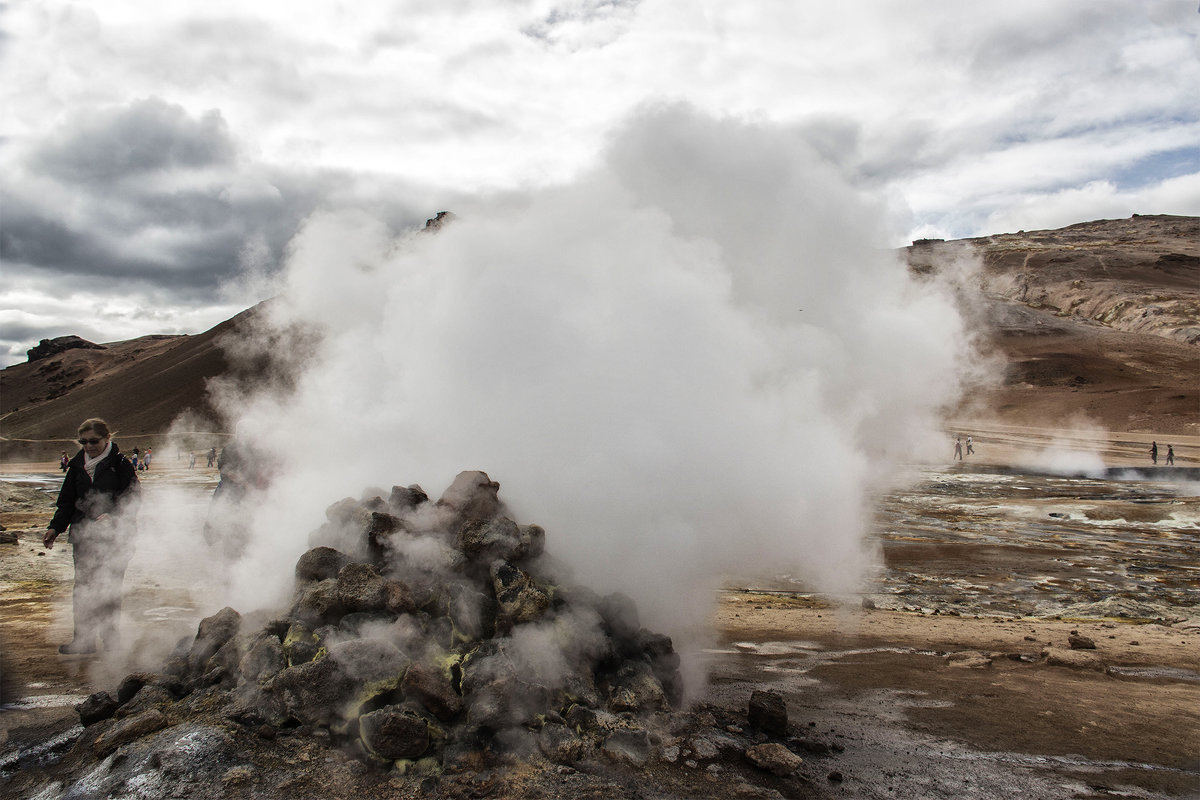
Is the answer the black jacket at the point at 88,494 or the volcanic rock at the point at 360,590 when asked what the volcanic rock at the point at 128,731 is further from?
the black jacket at the point at 88,494

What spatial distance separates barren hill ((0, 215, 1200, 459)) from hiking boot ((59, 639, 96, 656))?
45.7m

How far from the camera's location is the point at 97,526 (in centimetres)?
538

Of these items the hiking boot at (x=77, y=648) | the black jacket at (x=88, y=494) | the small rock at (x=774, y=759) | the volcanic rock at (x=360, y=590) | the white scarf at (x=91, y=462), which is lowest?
the small rock at (x=774, y=759)

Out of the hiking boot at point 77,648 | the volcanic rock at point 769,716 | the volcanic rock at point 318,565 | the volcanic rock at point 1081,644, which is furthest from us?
the volcanic rock at point 1081,644

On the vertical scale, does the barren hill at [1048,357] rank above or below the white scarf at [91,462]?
above

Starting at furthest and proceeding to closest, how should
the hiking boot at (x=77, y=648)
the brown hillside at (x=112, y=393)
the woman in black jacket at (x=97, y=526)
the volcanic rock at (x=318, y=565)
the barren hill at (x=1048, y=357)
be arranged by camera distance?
the brown hillside at (x=112, y=393) → the barren hill at (x=1048, y=357) → the hiking boot at (x=77, y=648) → the woman in black jacket at (x=97, y=526) → the volcanic rock at (x=318, y=565)

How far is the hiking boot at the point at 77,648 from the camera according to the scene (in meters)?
5.42

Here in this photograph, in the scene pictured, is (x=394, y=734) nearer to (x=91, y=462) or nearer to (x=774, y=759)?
(x=774, y=759)

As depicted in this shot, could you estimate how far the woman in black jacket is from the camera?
5.30m

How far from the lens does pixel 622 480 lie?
5.32 metres

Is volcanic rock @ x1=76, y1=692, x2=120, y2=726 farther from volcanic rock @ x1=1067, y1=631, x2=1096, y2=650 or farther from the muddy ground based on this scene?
volcanic rock @ x1=1067, y1=631, x2=1096, y2=650

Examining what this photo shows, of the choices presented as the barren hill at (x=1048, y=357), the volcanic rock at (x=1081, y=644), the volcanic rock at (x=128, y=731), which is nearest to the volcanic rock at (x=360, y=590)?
the volcanic rock at (x=128, y=731)

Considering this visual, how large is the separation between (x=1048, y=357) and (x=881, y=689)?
63784 millimetres

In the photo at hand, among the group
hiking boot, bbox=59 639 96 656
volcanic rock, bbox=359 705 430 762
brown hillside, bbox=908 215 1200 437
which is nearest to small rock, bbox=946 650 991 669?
volcanic rock, bbox=359 705 430 762
